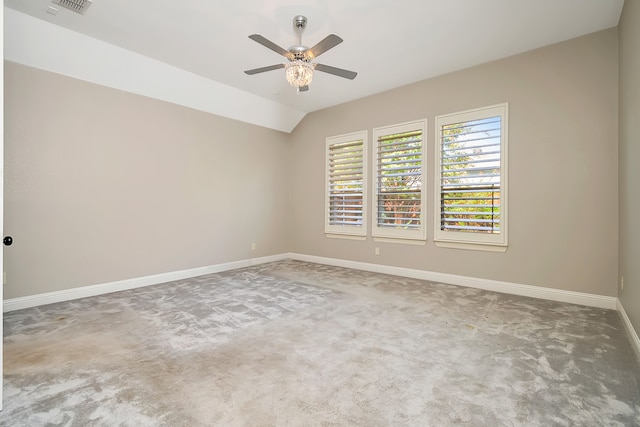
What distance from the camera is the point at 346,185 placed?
5805 millimetres

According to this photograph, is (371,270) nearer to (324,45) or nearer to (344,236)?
(344,236)

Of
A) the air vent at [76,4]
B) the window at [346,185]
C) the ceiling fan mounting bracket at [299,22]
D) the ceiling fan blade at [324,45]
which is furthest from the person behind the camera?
the window at [346,185]

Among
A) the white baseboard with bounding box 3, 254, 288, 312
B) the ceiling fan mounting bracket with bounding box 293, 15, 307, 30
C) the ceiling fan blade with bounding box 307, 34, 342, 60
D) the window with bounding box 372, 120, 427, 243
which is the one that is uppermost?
the ceiling fan mounting bracket with bounding box 293, 15, 307, 30

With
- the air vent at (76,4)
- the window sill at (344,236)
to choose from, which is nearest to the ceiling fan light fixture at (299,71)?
the air vent at (76,4)

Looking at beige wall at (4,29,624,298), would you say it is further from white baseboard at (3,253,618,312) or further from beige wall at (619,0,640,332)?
beige wall at (619,0,640,332)

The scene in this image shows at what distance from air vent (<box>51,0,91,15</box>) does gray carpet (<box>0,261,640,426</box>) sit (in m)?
3.09

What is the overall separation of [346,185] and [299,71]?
2968 mm

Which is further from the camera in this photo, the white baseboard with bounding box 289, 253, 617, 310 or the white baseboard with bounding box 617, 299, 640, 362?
the white baseboard with bounding box 289, 253, 617, 310

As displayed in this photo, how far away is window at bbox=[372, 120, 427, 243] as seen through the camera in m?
4.86

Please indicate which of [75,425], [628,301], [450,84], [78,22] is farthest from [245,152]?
[628,301]

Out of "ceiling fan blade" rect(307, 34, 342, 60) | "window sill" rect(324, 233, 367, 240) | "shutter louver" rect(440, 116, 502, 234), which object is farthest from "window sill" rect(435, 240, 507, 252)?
"ceiling fan blade" rect(307, 34, 342, 60)

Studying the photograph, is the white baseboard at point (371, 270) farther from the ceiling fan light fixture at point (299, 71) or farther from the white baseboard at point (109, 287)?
the ceiling fan light fixture at point (299, 71)

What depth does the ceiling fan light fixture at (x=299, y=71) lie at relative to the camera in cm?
304

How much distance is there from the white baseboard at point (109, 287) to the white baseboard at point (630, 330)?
509 cm
